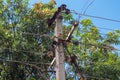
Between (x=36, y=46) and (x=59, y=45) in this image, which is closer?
(x=59, y=45)

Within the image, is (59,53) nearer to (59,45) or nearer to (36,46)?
(59,45)

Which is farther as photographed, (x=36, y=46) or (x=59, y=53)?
(x=36, y=46)

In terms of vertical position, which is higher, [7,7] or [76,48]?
[7,7]

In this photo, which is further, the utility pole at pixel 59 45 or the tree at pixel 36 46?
the tree at pixel 36 46

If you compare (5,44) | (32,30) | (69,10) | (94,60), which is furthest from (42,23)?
(69,10)

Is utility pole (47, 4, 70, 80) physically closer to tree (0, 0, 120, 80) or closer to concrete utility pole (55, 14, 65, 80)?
concrete utility pole (55, 14, 65, 80)

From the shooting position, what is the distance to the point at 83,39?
22.3m

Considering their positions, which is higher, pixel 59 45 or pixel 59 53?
pixel 59 45

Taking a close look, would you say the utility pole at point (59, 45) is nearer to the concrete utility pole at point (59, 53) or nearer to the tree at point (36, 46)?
the concrete utility pole at point (59, 53)

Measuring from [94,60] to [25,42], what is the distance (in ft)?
13.5

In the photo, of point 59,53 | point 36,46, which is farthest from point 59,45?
point 36,46

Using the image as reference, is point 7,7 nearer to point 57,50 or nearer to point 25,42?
point 25,42

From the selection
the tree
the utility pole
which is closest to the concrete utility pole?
the utility pole

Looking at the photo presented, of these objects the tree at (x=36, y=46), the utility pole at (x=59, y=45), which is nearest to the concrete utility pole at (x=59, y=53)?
the utility pole at (x=59, y=45)
